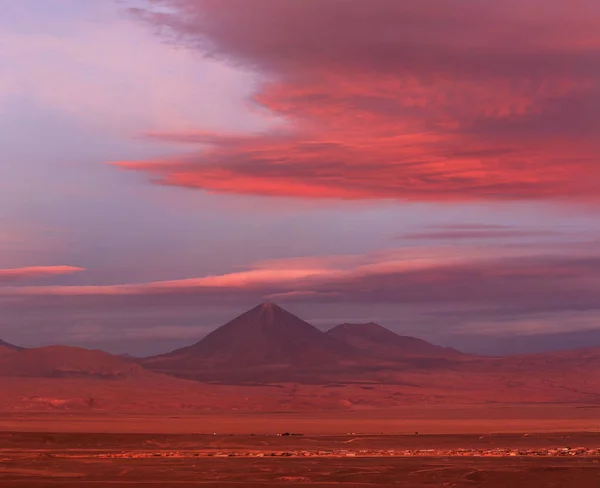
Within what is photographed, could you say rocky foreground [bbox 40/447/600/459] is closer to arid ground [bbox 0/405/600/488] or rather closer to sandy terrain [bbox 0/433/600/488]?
arid ground [bbox 0/405/600/488]

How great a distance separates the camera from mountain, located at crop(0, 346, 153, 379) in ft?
562

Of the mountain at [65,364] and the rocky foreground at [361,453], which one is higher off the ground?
the mountain at [65,364]

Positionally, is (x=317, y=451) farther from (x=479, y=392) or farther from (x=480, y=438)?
(x=479, y=392)

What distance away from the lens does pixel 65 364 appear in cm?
17625

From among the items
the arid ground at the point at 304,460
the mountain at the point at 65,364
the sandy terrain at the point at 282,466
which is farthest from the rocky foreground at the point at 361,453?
the mountain at the point at 65,364

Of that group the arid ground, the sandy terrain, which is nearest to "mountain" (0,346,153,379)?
the arid ground

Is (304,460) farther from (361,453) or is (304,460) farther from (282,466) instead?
(361,453)

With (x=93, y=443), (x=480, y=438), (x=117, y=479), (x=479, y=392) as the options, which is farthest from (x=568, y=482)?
(x=479, y=392)

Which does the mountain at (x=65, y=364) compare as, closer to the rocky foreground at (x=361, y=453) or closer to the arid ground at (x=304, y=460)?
the arid ground at (x=304, y=460)

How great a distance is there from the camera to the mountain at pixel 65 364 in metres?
171

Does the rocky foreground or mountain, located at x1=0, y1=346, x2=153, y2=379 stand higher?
mountain, located at x1=0, y1=346, x2=153, y2=379

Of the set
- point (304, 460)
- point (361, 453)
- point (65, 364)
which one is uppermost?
point (65, 364)

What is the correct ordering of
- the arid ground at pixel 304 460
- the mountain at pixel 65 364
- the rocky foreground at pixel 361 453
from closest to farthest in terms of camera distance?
1. the arid ground at pixel 304 460
2. the rocky foreground at pixel 361 453
3. the mountain at pixel 65 364

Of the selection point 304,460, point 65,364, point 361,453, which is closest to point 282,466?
point 304,460
